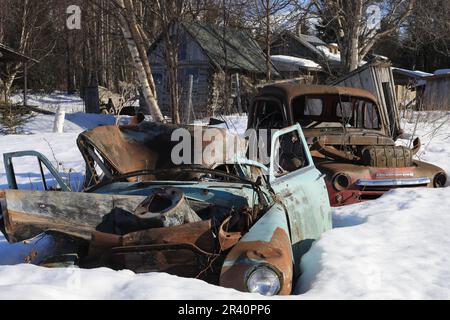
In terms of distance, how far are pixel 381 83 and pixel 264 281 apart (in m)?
8.47

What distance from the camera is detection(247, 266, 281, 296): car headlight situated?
9.29 ft

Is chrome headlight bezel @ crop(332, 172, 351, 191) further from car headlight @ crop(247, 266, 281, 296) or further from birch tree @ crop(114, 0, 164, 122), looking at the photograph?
birch tree @ crop(114, 0, 164, 122)

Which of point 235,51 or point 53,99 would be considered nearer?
point 235,51

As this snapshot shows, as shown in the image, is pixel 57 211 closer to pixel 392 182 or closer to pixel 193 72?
pixel 392 182

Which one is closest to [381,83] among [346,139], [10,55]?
[346,139]

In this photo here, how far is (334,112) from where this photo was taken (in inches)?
313

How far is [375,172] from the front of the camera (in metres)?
6.70

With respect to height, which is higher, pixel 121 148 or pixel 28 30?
pixel 28 30

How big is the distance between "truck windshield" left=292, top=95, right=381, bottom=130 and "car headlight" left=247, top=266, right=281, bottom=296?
5083 mm

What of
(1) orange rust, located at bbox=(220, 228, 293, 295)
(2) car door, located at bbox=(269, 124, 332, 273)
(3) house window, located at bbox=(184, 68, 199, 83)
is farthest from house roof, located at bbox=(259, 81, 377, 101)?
(3) house window, located at bbox=(184, 68, 199, 83)

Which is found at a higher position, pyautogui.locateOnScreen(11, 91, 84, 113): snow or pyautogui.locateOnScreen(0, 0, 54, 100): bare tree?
pyautogui.locateOnScreen(0, 0, 54, 100): bare tree
